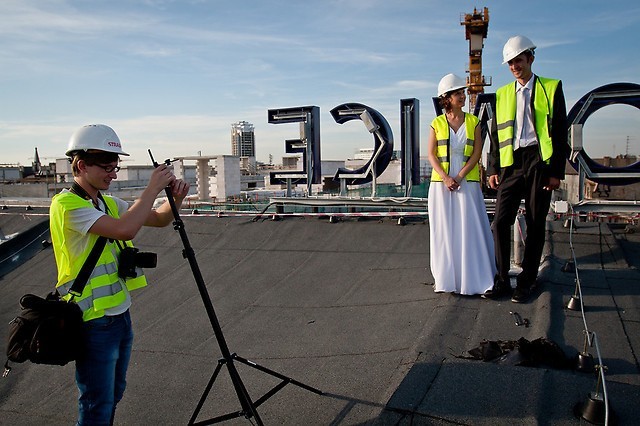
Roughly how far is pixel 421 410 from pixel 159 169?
209 centimetres

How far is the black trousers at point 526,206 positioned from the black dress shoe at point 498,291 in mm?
66

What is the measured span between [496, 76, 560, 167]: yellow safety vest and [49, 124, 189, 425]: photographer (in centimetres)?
359

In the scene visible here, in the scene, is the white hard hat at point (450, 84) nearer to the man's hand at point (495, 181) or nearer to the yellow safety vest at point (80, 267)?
the man's hand at point (495, 181)

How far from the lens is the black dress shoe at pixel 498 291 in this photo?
17.2ft

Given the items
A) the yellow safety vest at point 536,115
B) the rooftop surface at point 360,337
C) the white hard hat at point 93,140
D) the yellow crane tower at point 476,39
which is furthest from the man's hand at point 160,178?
the yellow crane tower at point 476,39

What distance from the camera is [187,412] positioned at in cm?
389

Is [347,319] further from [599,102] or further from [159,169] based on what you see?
[599,102]

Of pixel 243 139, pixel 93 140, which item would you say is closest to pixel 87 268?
pixel 93 140

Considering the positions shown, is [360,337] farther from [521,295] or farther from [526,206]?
[526,206]

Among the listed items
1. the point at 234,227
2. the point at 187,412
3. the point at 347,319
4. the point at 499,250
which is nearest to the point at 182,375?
the point at 187,412

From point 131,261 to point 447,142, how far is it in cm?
372

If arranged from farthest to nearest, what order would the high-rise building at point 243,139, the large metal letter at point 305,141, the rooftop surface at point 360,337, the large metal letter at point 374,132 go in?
the high-rise building at point 243,139, the large metal letter at point 305,141, the large metal letter at point 374,132, the rooftop surface at point 360,337

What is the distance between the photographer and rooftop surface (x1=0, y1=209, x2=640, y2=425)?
10.7ft

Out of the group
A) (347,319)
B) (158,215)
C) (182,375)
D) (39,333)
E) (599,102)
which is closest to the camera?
(39,333)
